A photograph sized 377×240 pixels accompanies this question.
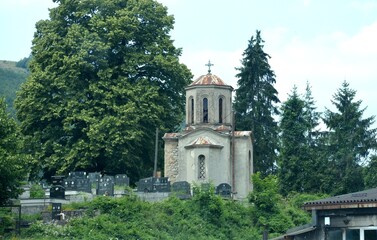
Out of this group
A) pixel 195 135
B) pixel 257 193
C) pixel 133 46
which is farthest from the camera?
pixel 133 46

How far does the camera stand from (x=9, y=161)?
38125 millimetres

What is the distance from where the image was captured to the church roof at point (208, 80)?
54.9m

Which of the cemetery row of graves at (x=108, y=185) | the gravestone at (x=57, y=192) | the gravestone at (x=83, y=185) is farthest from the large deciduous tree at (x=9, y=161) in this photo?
the gravestone at (x=83, y=185)

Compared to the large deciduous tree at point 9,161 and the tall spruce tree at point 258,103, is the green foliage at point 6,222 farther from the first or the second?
the tall spruce tree at point 258,103

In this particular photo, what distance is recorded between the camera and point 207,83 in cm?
5481

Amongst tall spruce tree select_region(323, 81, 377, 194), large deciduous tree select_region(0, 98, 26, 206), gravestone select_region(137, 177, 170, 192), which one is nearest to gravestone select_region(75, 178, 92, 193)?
gravestone select_region(137, 177, 170, 192)

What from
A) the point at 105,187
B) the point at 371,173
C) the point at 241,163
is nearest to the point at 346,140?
the point at 371,173

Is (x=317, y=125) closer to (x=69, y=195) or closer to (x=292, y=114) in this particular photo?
(x=292, y=114)

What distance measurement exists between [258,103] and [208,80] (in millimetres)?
12066

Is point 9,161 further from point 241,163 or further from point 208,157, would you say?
point 241,163

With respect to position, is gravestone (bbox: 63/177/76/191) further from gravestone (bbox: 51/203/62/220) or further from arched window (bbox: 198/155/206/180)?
arched window (bbox: 198/155/206/180)

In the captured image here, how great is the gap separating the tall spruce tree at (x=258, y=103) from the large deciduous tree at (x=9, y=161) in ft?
90.3

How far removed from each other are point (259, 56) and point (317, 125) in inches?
265

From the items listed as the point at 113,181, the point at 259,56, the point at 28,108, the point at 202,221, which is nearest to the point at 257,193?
the point at 202,221
